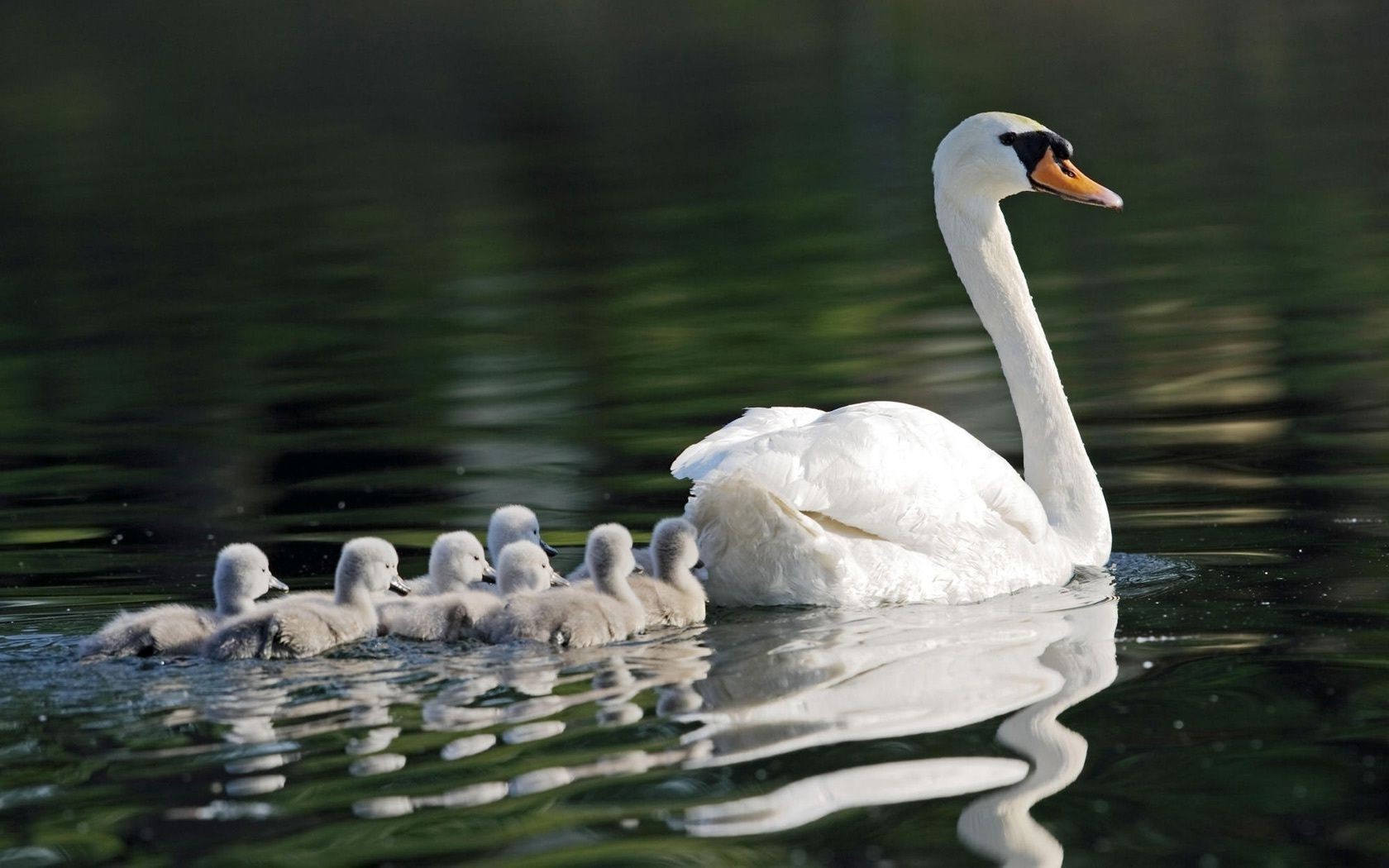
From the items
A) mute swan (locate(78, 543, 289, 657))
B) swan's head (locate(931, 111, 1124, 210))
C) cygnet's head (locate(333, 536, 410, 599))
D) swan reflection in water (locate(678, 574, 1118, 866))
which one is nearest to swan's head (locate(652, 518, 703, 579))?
swan reflection in water (locate(678, 574, 1118, 866))

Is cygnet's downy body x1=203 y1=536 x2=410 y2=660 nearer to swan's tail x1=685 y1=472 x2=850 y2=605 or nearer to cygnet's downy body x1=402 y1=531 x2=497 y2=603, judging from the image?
cygnet's downy body x1=402 y1=531 x2=497 y2=603

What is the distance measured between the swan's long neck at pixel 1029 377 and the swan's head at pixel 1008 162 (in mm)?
134

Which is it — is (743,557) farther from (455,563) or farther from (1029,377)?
(1029,377)

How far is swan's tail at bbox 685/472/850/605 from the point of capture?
7.71 m

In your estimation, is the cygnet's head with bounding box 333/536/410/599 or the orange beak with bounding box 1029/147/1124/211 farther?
the orange beak with bounding box 1029/147/1124/211

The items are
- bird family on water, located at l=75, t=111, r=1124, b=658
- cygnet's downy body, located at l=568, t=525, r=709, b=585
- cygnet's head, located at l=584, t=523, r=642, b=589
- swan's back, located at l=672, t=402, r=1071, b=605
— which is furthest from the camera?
cygnet's downy body, located at l=568, t=525, r=709, b=585

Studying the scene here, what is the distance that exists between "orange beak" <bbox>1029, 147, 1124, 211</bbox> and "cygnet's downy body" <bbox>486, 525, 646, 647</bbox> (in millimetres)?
2768

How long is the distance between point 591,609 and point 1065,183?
10.7 feet

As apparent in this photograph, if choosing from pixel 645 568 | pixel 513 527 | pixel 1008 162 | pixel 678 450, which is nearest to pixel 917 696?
pixel 645 568

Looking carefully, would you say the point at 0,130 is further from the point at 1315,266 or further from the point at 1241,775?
the point at 1241,775

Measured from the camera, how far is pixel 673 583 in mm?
7902

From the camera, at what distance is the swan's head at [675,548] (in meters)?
7.90

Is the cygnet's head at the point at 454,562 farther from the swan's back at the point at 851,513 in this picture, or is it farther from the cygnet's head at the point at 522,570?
the swan's back at the point at 851,513

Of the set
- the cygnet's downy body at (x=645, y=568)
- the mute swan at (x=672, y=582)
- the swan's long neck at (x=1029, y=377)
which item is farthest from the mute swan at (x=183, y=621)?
the swan's long neck at (x=1029, y=377)
